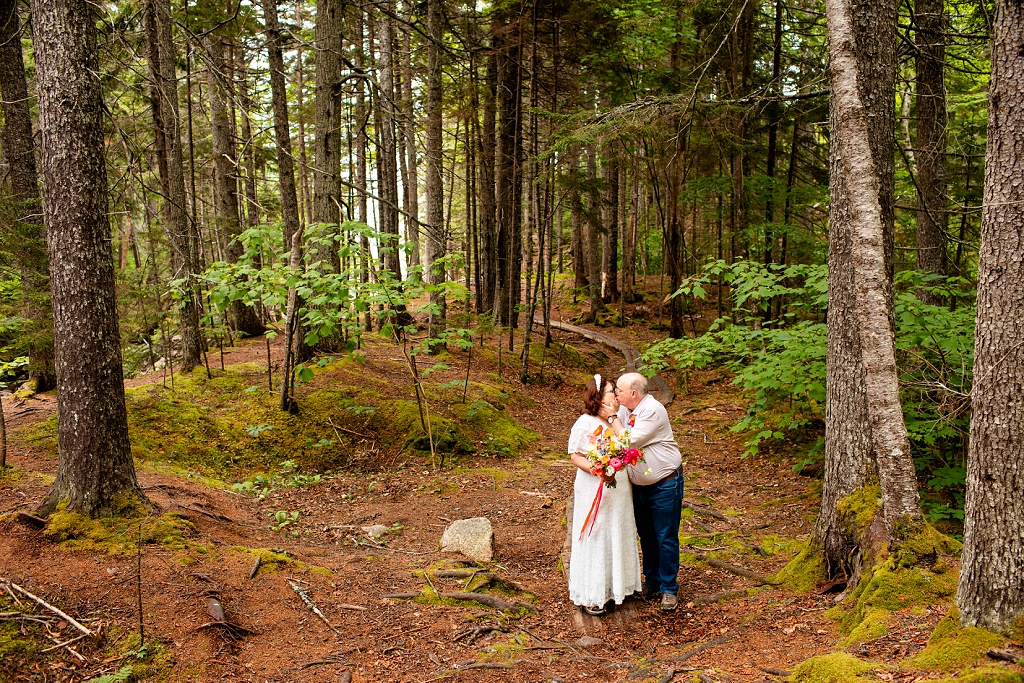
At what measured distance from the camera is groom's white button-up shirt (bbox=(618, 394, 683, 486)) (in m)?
5.23

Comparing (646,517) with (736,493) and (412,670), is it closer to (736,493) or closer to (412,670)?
(412,670)

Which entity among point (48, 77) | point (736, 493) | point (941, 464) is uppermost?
point (48, 77)

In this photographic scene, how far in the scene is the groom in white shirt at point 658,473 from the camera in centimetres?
525

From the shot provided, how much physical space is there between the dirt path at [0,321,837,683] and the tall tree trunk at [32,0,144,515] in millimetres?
632

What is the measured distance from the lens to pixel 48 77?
194 inches

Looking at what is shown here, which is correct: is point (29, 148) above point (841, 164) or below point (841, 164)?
above

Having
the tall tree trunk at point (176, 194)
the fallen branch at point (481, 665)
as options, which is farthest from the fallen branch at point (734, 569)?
the tall tree trunk at point (176, 194)

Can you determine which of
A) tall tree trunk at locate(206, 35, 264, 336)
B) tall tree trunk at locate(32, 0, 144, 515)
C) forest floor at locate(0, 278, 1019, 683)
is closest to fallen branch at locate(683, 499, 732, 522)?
forest floor at locate(0, 278, 1019, 683)

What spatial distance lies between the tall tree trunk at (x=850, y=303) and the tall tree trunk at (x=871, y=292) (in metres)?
0.27

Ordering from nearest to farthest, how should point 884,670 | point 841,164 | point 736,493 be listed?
point 884,670
point 841,164
point 736,493

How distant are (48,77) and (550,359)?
12166 millimetres

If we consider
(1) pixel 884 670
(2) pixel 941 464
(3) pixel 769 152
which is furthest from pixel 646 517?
(3) pixel 769 152

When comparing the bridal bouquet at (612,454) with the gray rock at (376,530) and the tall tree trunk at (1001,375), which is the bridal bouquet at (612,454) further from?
the gray rock at (376,530)

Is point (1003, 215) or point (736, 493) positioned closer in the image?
point (1003, 215)
